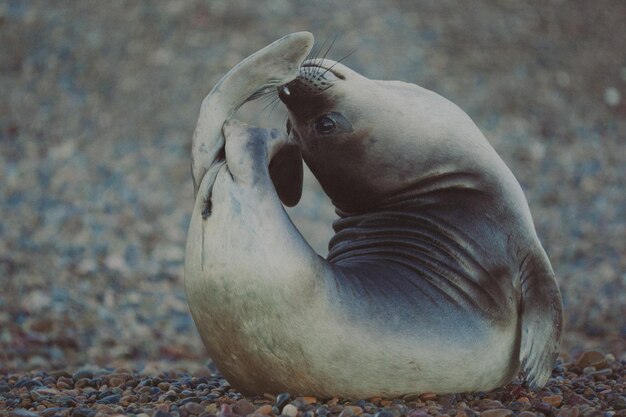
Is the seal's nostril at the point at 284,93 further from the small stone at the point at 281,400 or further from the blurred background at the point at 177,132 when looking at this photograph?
the blurred background at the point at 177,132

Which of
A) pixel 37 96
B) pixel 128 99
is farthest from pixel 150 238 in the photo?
pixel 37 96

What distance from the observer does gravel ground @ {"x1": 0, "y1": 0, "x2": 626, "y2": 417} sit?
26.9 feet

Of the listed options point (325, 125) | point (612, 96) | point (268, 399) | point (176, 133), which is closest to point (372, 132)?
point (325, 125)

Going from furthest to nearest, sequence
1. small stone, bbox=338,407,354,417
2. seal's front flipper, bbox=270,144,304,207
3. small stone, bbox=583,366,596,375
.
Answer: small stone, bbox=583,366,596,375 → seal's front flipper, bbox=270,144,304,207 → small stone, bbox=338,407,354,417

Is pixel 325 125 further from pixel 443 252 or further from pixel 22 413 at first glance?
pixel 22 413

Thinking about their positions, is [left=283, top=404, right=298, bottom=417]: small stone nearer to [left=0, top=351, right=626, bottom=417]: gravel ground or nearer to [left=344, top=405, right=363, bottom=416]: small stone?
[left=0, top=351, right=626, bottom=417]: gravel ground

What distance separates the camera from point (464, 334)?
3789 mm

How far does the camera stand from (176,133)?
1153cm

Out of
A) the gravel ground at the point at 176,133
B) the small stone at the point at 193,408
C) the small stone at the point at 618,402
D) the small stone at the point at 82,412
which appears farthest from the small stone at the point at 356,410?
the gravel ground at the point at 176,133

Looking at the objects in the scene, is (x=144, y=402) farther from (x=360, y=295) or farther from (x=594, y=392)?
(x=594, y=392)

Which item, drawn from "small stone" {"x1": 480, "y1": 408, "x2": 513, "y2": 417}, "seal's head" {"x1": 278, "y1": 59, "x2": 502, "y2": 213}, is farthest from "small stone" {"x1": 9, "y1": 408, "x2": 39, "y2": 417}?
"small stone" {"x1": 480, "y1": 408, "x2": 513, "y2": 417}

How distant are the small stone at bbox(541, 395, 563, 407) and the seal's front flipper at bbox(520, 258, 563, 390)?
4.6 inches

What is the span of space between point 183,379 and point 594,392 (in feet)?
6.60

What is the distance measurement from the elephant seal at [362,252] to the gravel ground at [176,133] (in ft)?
11.3
